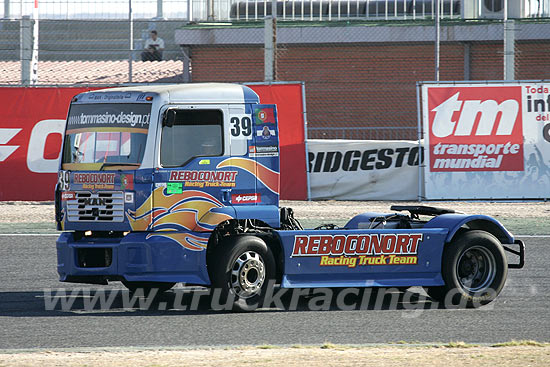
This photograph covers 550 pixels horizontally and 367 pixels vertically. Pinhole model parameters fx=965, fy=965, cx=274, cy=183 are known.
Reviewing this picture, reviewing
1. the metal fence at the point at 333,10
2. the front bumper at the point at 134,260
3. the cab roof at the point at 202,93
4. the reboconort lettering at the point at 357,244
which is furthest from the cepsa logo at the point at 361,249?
the metal fence at the point at 333,10

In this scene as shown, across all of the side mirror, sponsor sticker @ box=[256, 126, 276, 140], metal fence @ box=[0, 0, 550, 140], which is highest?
metal fence @ box=[0, 0, 550, 140]

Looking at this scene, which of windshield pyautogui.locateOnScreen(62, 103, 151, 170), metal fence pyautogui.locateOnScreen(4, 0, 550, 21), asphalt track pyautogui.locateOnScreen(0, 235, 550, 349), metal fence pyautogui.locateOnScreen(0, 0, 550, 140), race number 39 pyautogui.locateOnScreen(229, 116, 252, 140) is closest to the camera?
asphalt track pyautogui.locateOnScreen(0, 235, 550, 349)

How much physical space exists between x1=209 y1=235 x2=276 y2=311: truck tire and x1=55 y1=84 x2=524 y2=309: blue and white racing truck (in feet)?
0.04

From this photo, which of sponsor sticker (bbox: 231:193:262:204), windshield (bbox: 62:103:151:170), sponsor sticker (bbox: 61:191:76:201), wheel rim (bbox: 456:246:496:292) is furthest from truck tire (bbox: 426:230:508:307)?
sponsor sticker (bbox: 61:191:76:201)

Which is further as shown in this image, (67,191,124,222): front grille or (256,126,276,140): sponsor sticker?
(256,126,276,140): sponsor sticker

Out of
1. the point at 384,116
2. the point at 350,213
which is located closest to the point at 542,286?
the point at 350,213

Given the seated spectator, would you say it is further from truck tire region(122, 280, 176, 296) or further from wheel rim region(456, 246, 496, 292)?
wheel rim region(456, 246, 496, 292)

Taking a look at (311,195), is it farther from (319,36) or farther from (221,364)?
(221,364)

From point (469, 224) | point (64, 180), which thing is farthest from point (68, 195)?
point (469, 224)

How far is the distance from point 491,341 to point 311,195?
36.9ft

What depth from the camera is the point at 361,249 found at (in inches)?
380

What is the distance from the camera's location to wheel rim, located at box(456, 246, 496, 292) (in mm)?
9891

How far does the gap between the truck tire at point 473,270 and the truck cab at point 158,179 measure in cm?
182

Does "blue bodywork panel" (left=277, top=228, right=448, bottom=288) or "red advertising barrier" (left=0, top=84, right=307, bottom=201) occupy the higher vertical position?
"red advertising barrier" (left=0, top=84, right=307, bottom=201)
